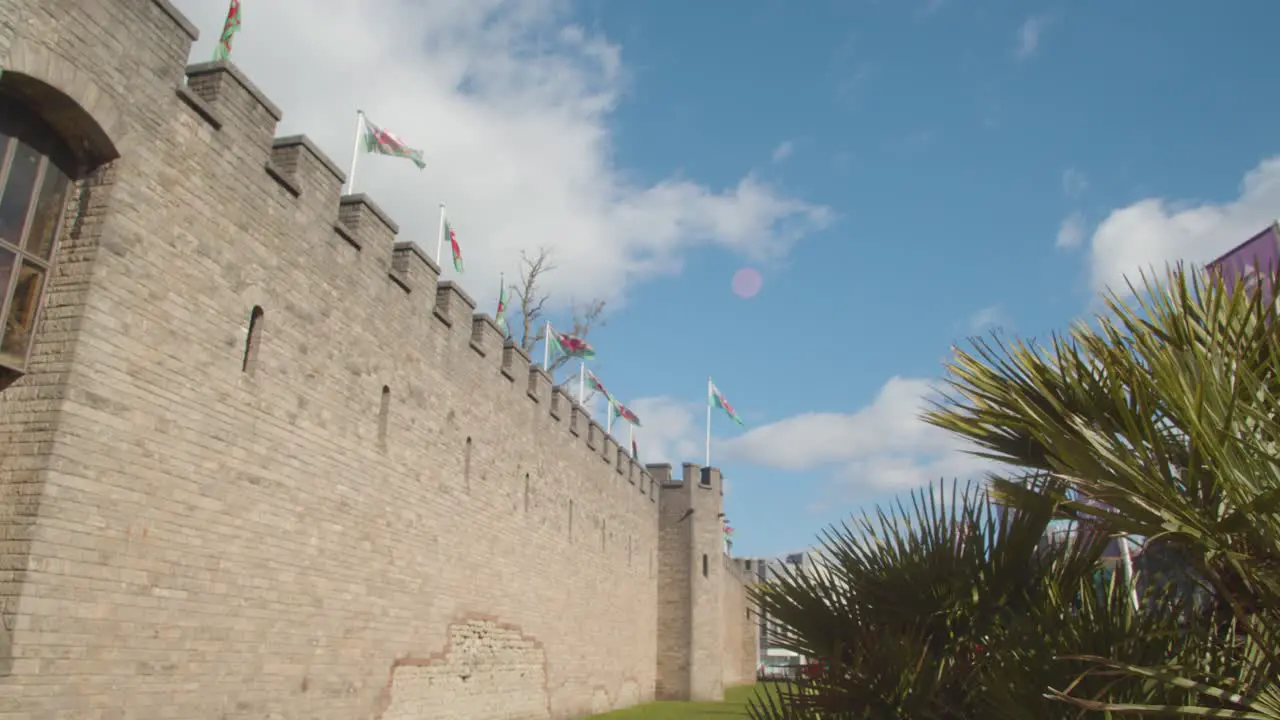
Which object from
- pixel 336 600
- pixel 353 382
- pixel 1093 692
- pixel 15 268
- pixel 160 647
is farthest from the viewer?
pixel 353 382

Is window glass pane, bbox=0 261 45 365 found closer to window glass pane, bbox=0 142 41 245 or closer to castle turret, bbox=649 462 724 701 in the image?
window glass pane, bbox=0 142 41 245

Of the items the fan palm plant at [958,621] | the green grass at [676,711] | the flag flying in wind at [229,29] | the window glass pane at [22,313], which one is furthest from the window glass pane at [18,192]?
the green grass at [676,711]

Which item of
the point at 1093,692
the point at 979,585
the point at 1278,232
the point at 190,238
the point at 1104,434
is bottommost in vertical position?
the point at 1093,692

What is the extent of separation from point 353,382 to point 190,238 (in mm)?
3110

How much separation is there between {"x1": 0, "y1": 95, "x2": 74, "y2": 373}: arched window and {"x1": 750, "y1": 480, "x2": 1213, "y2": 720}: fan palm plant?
5.99m

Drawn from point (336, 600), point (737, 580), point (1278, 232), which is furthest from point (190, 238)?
point (737, 580)

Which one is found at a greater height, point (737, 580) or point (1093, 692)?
point (737, 580)

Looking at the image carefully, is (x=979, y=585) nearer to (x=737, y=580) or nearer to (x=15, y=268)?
(x=15, y=268)

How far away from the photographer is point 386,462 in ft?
38.4

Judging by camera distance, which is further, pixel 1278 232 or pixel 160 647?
pixel 1278 232

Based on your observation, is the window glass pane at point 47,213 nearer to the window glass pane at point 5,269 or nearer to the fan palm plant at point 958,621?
the window glass pane at point 5,269

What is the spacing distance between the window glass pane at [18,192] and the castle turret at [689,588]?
79.9 feet

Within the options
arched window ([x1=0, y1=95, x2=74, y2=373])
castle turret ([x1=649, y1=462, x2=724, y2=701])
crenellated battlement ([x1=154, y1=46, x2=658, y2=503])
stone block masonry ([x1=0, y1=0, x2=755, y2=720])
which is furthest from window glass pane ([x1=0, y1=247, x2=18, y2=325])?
castle turret ([x1=649, y1=462, x2=724, y2=701])

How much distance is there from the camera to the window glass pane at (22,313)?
7.03 m
